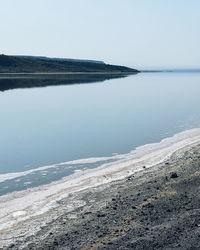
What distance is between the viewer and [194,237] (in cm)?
1438

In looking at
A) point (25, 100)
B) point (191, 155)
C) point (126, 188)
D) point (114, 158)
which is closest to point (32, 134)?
point (114, 158)

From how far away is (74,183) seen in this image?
24.5 metres

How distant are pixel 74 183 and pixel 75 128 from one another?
20.2 metres

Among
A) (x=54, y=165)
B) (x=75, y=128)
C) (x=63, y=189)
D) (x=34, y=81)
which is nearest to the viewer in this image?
(x=63, y=189)

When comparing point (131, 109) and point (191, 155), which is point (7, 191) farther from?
point (131, 109)

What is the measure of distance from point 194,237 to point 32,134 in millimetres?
28482

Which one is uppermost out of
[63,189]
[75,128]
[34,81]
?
[34,81]

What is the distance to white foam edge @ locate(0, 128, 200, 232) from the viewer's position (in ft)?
65.4

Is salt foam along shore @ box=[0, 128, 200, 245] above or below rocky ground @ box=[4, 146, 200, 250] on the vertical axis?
below

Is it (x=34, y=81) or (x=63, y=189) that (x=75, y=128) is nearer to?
(x=63, y=189)

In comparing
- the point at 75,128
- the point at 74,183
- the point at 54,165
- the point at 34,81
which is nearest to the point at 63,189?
the point at 74,183

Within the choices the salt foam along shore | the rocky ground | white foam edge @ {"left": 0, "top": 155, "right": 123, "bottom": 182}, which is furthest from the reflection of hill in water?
the rocky ground

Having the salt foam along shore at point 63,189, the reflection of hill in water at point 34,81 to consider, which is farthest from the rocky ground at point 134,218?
the reflection of hill in water at point 34,81

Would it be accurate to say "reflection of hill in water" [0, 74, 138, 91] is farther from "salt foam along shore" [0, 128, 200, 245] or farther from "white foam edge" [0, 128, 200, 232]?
"salt foam along shore" [0, 128, 200, 245]
